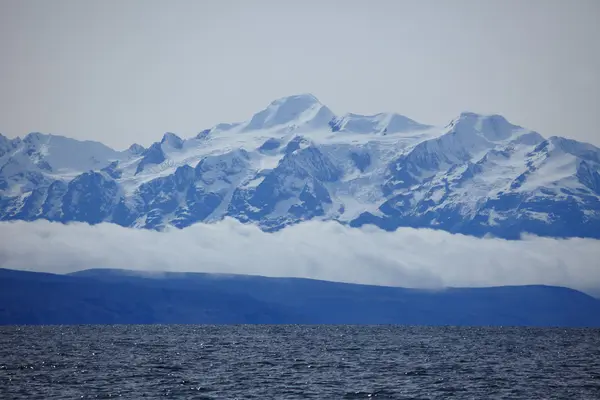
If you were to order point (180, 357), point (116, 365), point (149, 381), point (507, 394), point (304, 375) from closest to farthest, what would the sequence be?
point (507, 394)
point (149, 381)
point (304, 375)
point (116, 365)
point (180, 357)

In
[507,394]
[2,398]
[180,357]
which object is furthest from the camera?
[180,357]

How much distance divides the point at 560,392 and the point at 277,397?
37.0 m

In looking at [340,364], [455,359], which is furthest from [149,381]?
[455,359]

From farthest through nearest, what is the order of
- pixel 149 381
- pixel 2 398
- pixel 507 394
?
pixel 149 381 → pixel 507 394 → pixel 2 398

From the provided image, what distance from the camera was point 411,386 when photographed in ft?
429

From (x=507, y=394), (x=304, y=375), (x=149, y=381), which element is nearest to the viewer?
(x=507, y=394)

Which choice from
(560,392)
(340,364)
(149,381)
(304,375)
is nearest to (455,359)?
(340,364)

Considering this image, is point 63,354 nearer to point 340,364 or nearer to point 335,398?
point 340,364

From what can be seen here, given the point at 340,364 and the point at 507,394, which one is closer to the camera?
the point at 507,394

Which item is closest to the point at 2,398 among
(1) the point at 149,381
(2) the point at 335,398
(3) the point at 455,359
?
(1) the point at 149,381

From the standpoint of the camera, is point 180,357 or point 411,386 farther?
point 180,357

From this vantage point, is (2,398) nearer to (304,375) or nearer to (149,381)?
(149,381)

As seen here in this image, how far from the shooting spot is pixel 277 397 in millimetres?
118500

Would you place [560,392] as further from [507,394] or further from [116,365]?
[116,365]
